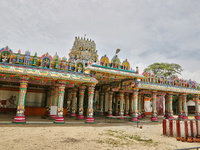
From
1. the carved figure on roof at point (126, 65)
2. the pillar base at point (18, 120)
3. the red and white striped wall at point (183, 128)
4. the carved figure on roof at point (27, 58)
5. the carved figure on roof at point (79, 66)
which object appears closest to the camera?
the red and white striped wall at point (183, 128)

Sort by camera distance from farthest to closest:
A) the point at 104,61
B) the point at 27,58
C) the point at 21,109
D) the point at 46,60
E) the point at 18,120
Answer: the point at 104,61 < the point at 46,60 < the point at 27,58 < the point at 21,109 < the point at 18,120

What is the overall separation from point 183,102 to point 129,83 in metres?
10.7

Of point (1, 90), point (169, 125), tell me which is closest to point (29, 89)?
point (1, 90)

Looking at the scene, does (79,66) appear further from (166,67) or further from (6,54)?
(166,67)

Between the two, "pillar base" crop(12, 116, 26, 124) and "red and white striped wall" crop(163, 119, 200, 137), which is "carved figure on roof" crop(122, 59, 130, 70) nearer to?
"red and white striped wall" crop(163, 119, 200, 137)

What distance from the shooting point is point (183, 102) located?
69.6ft

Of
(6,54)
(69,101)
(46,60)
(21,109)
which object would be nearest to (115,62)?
(46,60)

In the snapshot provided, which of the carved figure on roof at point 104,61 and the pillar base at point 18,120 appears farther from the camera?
the carved figure on roof at point 104,61

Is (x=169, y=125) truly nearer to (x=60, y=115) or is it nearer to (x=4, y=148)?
(x=60, y=115)

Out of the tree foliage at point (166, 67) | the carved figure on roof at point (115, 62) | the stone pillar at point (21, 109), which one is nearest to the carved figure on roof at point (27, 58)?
the stone pillar at point (21, 109)

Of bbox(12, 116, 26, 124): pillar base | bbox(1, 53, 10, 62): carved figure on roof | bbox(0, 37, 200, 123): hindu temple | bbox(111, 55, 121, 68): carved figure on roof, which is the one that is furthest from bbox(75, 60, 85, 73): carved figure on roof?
bbox(12, 116, 26, 124): pillar base

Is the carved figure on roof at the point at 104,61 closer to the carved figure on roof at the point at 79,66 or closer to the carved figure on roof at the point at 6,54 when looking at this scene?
the carved figure on roof at the point at 79,66

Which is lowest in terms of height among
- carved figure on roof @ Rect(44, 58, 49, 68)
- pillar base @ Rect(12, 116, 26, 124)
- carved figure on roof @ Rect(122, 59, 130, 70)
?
pillar base @ Rect(12, 116, 26, 124)

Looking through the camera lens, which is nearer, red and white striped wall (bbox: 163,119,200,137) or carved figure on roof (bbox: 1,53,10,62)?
red and white striped wall (bbox: 163,119,200,137)
